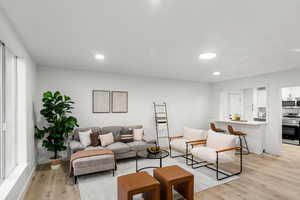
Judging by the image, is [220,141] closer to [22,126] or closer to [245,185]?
[245,185]

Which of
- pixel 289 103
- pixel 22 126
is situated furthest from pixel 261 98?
pixel 22 126

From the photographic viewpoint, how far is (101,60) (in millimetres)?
3607

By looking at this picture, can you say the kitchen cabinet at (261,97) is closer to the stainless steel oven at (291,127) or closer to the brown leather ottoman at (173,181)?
the stainless steel oven at (291,127)

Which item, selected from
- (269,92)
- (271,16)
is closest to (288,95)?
(269,92)

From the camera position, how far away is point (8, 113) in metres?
2.45

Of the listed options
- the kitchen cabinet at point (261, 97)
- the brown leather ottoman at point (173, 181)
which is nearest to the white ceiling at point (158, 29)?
the brown leather ottoman at point (173, 181)

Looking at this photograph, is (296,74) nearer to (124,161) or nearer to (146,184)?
(146,184)

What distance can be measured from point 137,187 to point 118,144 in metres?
2.22

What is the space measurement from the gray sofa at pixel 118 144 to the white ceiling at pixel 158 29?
2.02 meters

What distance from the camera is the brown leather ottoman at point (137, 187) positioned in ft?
6.52

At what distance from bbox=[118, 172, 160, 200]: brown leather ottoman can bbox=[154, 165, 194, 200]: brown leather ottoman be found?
0.59 ft

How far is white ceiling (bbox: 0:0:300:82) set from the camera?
5.39 feet

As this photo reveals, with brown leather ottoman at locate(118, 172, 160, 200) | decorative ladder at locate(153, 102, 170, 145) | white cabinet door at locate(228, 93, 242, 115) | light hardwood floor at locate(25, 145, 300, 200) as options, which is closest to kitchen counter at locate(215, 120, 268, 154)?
light hardwood floor at locate(25, 145, 300, 200)

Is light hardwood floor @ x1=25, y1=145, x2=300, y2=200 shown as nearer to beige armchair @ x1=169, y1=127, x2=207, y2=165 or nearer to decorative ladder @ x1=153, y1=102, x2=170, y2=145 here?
beige armchair @ x1=169, y1=127, x2=207, y2=165
